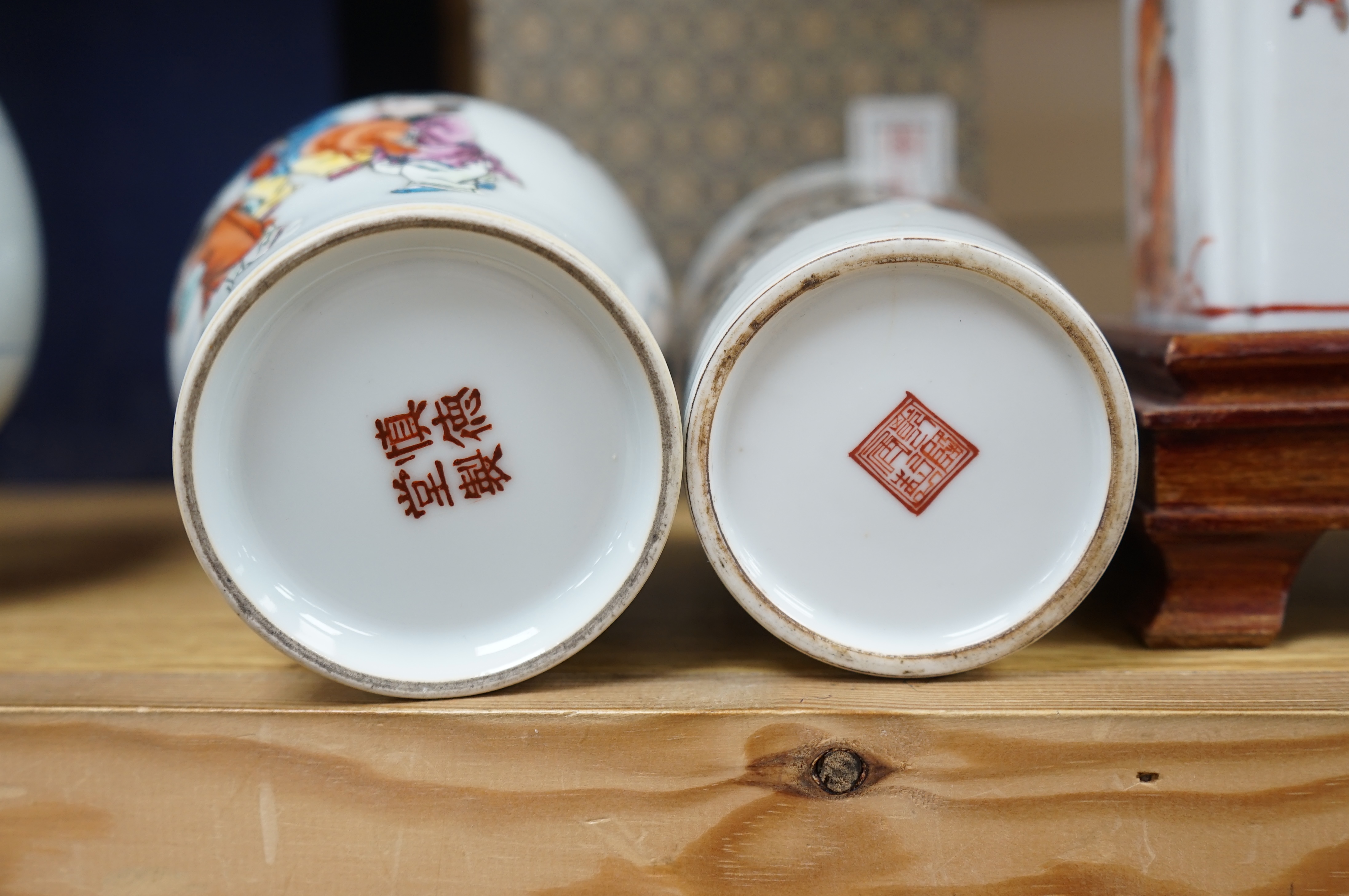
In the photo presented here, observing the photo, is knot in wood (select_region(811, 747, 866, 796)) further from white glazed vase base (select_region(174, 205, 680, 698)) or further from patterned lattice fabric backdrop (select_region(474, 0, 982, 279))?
patterned lattice fabric backdrop (select_region(474, 0, 982, 279))

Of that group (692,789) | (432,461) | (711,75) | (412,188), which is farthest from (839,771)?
(711,75)

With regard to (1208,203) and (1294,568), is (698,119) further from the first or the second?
(1294,568)

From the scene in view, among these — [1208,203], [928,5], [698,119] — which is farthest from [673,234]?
[1208,203]

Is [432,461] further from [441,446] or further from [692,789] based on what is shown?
[692,789]

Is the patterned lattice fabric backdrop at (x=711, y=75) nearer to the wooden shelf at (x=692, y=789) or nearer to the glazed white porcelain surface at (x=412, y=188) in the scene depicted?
the glazed white porcelain surface at (x=412, y=188)

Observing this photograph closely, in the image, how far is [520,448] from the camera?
515 mm

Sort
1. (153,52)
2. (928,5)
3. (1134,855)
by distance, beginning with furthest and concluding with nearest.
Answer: (928,5) < (153,52) < (1134,855)

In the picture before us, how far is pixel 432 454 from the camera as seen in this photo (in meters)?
0.51

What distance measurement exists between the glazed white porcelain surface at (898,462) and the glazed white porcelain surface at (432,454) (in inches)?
1.8

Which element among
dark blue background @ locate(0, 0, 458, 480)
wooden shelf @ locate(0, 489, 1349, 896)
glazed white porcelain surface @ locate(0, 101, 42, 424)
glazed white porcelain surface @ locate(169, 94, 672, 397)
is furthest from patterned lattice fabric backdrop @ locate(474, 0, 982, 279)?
wooden shelf @ locate(0, 489, 1349, 896)

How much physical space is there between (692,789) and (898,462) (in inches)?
7.5

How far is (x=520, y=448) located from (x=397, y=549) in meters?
0.08

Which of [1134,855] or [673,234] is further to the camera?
[673,234]

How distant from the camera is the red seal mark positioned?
509 mm
